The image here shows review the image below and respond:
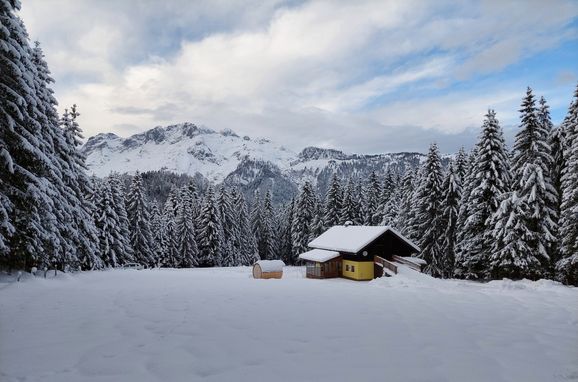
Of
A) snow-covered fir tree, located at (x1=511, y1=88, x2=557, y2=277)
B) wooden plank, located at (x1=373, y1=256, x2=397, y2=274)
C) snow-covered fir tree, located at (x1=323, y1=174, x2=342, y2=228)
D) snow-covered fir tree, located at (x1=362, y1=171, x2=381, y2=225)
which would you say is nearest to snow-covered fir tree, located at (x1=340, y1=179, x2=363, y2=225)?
snow-covered fir tree, located at (x1=323, y1=174, x2=342, y2=228)

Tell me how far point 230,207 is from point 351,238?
32.1 meters

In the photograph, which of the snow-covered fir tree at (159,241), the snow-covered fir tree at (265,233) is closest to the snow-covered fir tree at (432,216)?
the snow-covered fir tree at (159,241)

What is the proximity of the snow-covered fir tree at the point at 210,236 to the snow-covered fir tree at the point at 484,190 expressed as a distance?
120 feet

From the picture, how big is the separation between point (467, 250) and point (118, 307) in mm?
29278

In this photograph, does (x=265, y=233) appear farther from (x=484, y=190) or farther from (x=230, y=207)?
(x=484, y=190)

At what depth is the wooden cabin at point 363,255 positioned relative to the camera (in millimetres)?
32000

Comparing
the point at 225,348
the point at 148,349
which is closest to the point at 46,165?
the point at 148,349

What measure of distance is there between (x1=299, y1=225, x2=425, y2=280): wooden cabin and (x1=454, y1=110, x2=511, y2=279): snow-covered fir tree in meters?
4.56

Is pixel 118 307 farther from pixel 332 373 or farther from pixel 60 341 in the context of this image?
pixel 332 373

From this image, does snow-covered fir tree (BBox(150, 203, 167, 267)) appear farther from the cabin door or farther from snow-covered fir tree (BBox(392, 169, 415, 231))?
the cabin door

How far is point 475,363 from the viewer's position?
23.6 feet

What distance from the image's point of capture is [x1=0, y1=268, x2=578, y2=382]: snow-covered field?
262 inches

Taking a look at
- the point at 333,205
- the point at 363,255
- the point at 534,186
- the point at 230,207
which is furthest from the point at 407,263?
the point at 230,207

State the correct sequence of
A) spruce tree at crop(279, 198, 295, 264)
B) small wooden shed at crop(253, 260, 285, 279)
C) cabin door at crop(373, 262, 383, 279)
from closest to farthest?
cabin door at crop(373, 262, 383, 279), small wooden shed at crop(253, 260, 285, 279), spruce tree at crop(279, 198, 295, 264)
